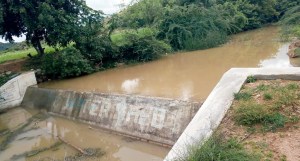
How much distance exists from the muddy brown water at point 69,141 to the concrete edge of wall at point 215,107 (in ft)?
8.15

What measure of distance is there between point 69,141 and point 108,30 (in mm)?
7953

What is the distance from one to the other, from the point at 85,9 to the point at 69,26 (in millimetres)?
1475

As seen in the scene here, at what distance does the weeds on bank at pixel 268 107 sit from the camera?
14.9 feet

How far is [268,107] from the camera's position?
471cm

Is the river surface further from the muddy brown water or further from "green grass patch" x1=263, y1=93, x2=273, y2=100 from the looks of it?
"green grass patch" x1=263, y1=93, x2=273, y2=100

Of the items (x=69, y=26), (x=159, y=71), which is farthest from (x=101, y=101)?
(x=69, y=26)

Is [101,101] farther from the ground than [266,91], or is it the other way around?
[266,91]

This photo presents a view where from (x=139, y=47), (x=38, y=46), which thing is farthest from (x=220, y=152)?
(x=38, y=46)

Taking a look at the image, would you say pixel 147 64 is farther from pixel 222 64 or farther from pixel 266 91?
pixel 266 91

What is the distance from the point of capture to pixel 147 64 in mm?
14633

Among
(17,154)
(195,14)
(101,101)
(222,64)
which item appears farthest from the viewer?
(195,14)

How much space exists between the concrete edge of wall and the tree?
29.7 feet

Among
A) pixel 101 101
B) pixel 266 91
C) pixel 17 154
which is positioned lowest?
pixel 17 154

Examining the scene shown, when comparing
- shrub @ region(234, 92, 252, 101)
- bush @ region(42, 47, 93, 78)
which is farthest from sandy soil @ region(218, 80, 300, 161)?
bush @ region(42, 47, 93, 78)
